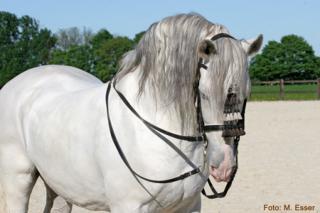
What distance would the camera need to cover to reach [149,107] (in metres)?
2.74

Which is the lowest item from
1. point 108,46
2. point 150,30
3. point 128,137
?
point 128,137

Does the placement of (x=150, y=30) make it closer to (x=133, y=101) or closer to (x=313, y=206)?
(x=133, y=101)

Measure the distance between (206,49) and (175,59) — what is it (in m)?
0.20

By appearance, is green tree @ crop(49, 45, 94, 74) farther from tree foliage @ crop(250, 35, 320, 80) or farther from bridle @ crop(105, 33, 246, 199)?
bridle @ crop(105, 33, 246, 199)

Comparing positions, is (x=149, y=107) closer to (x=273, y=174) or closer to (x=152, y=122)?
(x=152, y=122)

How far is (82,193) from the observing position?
9.97 ft

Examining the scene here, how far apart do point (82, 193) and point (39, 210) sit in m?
2.88

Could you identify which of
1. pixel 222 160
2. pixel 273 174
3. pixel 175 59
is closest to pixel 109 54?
pixel 273 174

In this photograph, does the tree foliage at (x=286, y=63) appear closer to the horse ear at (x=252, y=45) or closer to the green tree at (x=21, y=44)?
the green tree at (x=21, y=44)

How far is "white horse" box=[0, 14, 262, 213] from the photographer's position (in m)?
2.45

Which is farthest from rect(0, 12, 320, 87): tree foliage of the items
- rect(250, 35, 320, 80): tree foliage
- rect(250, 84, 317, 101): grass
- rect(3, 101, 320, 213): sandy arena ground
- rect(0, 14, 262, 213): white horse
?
rect(0, 14, 262, 213): white horse

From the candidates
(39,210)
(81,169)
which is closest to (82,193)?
(81,169)

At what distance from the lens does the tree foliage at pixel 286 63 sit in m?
57.1

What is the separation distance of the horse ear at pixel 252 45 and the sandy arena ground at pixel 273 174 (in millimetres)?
3185
